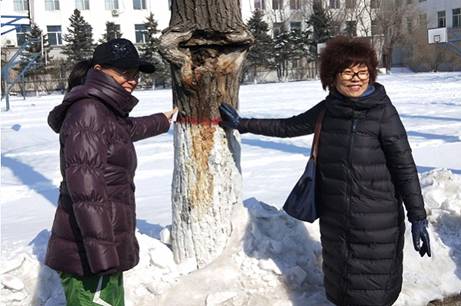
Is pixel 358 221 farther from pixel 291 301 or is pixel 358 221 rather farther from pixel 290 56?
pixel 290 56

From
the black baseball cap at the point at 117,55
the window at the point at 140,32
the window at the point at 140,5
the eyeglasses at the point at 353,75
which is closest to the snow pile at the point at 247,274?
the eyeglasses at the point at 353,75

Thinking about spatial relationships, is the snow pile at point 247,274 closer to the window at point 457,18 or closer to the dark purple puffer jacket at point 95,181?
the dark purple puffer jacket at point 95,181

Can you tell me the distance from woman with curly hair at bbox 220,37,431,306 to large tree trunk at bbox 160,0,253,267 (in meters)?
0.68

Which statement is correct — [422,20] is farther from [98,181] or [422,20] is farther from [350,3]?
[98,181]

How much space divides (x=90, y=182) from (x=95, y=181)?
0.07 ft

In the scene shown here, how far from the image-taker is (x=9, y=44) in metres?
41.9

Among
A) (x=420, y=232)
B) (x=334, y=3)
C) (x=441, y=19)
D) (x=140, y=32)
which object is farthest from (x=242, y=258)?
(x=441, y=19)

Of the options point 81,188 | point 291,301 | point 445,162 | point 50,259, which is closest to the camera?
point 81,188

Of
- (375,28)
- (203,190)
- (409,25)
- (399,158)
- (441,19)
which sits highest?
(441,19)

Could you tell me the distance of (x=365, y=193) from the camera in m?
2.66

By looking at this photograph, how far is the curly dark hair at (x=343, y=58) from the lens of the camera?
2699 mm

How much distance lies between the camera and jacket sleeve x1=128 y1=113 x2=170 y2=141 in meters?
2.85

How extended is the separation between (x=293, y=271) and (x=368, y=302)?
25.2 inches

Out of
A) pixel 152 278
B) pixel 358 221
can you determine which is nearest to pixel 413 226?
pixel 358 221
